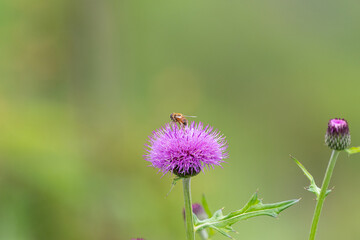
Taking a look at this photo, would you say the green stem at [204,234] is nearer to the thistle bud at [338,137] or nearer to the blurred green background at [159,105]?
the thistle bud at [338,137]

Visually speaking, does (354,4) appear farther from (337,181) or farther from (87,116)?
(87,116)

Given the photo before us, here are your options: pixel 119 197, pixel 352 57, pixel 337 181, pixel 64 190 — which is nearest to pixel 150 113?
pixel 119 197

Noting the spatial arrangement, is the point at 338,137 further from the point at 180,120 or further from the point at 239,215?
the point at 180,120

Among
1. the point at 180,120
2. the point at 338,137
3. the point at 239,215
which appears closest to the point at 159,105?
the point at 180,120

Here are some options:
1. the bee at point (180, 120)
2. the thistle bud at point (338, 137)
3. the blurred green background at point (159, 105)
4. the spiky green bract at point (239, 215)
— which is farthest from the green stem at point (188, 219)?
the blurred green background at point (159, 105)

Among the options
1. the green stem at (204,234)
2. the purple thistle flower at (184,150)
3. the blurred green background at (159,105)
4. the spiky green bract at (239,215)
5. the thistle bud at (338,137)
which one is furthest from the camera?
the blurred green background at (159,105)

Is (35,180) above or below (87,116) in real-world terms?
below
